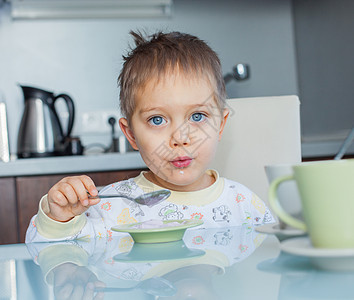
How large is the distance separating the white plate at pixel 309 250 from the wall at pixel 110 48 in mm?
2037

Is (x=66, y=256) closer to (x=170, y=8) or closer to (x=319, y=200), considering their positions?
(x=319, y=200)

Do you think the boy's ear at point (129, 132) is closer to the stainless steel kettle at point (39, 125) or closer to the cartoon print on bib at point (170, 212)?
the cartoon print on bib at point (170, 212)

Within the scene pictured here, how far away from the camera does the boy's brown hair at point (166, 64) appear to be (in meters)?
1.10

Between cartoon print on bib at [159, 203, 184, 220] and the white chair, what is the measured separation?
245 mm

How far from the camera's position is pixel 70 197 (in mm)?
812

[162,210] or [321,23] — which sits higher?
[321,23]

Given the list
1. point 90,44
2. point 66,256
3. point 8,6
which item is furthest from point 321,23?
point 66,256

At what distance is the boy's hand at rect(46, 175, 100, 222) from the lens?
805 mm

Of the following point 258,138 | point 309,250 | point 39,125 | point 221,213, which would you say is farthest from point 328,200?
point 39,125

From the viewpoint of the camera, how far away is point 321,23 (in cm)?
236

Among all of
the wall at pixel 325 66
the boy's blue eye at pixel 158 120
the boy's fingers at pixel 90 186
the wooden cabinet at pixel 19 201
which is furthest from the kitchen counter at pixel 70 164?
the boy's fingers at pixel 90 186

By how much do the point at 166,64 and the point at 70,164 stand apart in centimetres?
87

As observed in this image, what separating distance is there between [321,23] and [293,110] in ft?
3.85

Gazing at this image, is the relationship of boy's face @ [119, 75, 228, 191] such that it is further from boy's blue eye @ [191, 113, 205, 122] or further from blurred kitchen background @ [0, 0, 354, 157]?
blurred kitchen background @ [0, 0, 354, 157]
